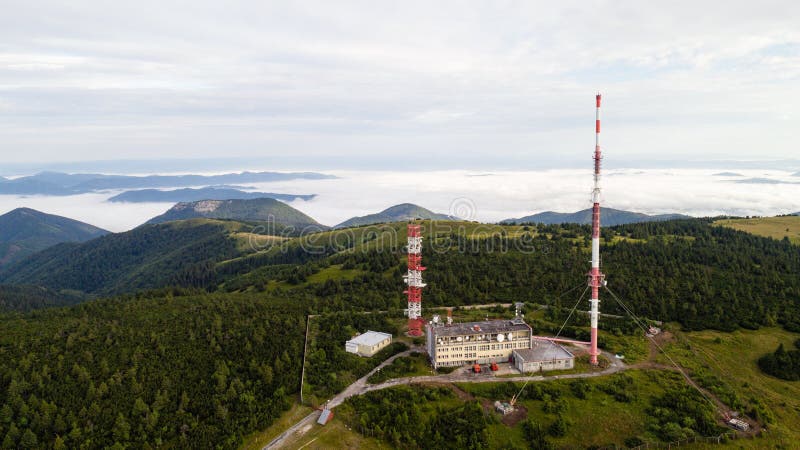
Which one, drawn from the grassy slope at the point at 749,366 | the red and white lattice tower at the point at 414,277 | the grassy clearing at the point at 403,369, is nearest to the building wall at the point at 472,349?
the grassy clearing at the point at 403,369

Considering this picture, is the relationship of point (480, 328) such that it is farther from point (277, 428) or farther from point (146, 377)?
point (146, 377)

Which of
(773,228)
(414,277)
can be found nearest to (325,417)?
(414,277)

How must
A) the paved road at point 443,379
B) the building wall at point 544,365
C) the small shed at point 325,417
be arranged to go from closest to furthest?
the small shed at point 325,417 → the paved road at point 443,379 → the building wall at point 544,365

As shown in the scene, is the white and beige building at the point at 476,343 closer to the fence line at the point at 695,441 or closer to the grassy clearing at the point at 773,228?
the fence line at the point at 695,441

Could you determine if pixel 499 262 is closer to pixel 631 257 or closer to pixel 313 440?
pixel 631 257

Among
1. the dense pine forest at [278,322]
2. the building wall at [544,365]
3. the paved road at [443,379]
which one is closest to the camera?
the dense pine forest at [278,322]

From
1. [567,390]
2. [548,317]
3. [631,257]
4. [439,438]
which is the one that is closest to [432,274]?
[548,317]
